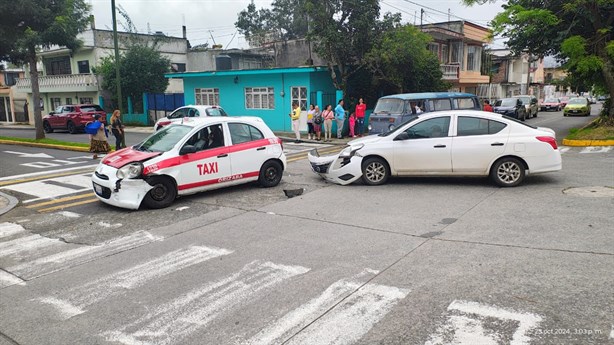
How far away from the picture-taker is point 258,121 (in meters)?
10.6

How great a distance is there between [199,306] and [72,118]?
2585cm

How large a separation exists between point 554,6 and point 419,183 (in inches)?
553

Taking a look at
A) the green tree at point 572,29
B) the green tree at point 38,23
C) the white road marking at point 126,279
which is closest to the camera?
the white road marking at point 126,279

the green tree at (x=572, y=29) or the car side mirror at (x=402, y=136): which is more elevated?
the green tree at (x=572, y=29)

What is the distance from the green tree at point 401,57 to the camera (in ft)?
70.3

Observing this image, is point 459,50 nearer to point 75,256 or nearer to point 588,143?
point 588,143

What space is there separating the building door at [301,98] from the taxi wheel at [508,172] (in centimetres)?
1481

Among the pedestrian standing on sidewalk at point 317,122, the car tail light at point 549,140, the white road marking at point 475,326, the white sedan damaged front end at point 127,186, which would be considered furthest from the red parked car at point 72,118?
the white road marking at point 475,326

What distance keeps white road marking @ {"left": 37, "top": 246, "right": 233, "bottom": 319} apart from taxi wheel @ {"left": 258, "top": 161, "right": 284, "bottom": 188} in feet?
13.3

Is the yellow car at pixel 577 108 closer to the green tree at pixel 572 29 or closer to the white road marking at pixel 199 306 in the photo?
the green tree at pixel 572 29

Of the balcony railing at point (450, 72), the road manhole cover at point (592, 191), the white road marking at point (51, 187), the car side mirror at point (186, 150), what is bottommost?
the white road marking at point (51, 187)

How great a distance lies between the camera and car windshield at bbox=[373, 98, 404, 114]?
56.1 ft

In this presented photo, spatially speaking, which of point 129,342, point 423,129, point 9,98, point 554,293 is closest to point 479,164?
point 423,129

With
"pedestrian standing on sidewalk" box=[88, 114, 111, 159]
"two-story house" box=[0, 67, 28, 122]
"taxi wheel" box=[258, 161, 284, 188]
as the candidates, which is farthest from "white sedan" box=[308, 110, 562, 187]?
"two-story house" box=[0, 67, 28, 122]
